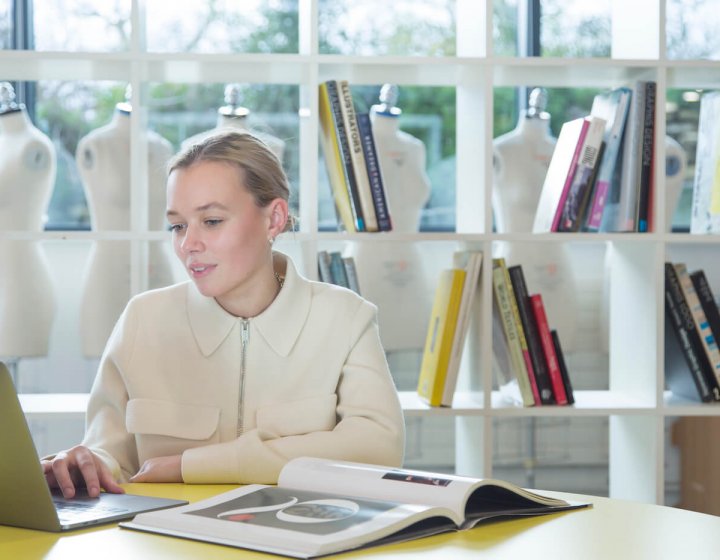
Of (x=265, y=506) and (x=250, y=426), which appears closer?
(x=265, y=506)

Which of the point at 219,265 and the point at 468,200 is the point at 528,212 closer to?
the point at 468,200

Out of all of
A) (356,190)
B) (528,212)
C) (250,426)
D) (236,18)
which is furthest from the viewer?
(236,18)

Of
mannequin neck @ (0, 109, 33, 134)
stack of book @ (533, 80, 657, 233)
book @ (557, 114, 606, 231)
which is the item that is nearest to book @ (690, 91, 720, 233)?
stack of book @ (533, 80, 657, 233)

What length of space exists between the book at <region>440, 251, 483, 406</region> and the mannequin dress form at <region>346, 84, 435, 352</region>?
326mm

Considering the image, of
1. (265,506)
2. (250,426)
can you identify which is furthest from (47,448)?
(265,506)

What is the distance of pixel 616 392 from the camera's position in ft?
9.01

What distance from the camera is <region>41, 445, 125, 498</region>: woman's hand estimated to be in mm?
1306

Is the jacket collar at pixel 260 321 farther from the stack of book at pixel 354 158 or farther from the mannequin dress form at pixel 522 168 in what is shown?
the mannequin dress form at pixel 522 168

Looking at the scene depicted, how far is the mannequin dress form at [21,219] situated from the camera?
8.35 feet

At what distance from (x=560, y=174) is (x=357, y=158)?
513mm

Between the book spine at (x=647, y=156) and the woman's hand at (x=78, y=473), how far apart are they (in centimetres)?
160

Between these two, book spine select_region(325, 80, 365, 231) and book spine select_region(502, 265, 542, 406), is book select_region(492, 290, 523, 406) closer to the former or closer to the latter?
book spine select_region(502, 265, 542, 406)

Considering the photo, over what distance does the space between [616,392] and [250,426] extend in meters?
1.32

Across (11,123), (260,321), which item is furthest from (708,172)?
(11,123)
